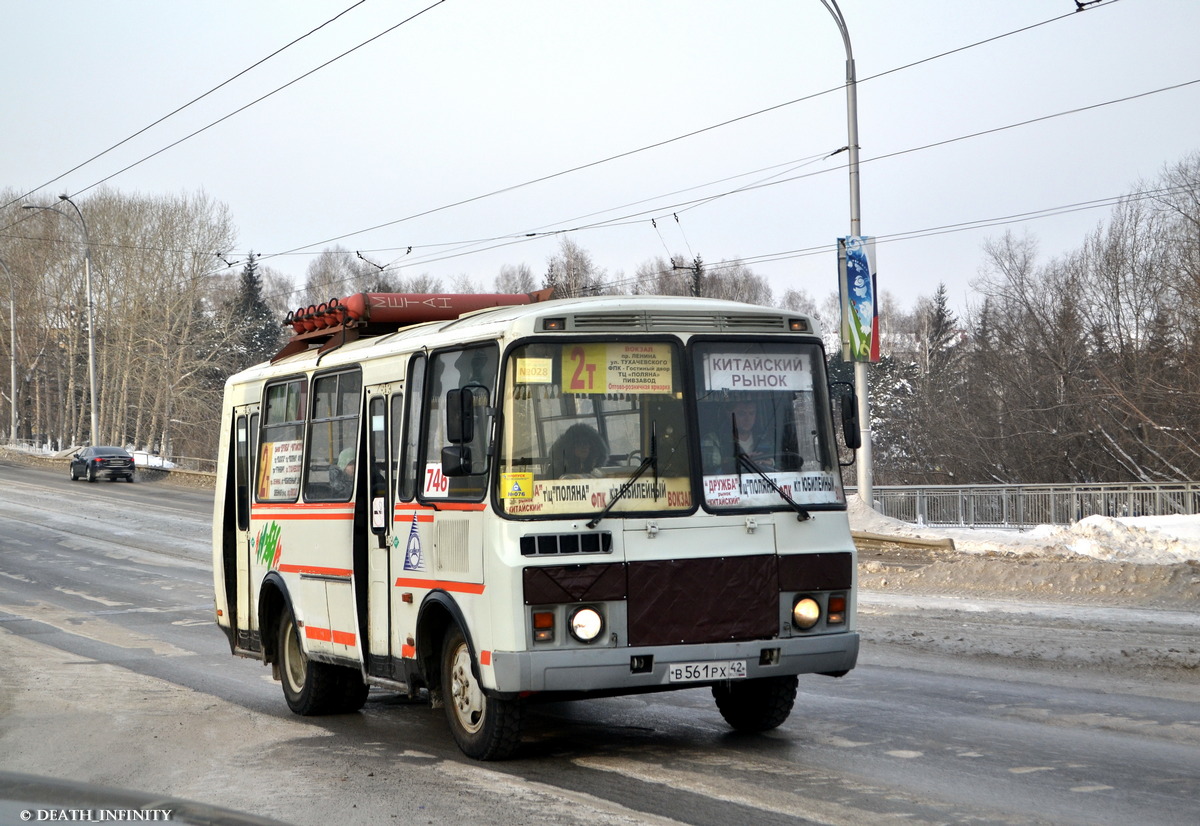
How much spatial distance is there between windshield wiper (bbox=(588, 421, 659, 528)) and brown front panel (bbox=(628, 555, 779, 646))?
1.02 feet

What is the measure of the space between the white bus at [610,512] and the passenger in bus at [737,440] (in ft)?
0.04

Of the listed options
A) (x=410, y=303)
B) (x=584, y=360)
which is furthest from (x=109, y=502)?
(x=584, y=360)

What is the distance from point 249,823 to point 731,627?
4358mm

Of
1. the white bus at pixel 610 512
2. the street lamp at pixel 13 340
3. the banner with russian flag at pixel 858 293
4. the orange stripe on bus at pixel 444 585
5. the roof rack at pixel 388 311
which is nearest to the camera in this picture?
the white bus at pixel 610 512

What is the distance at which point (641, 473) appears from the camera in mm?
7371

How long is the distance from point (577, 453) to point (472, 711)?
64.4 inches

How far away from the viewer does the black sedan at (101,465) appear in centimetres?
4931

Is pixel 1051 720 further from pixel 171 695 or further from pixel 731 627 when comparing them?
pixel 171 695

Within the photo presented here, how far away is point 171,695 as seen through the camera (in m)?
11.0

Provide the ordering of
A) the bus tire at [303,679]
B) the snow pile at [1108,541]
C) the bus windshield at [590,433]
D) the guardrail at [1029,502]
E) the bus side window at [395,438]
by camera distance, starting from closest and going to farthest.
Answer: the bus windshield at [590,433] < the bus side window at [395,438] < the bus tire at [303,679] < the snow pile at [1108,541] < the guardrail at [1029,502]

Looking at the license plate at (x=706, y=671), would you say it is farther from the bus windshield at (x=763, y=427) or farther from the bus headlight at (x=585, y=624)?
the bus windshield at (x=763, y=427)

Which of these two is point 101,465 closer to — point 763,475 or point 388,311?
point 388,311

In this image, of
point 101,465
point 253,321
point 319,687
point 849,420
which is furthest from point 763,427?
point 253,321

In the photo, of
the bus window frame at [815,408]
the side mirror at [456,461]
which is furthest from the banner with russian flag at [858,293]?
the side mirror at [456,461]
